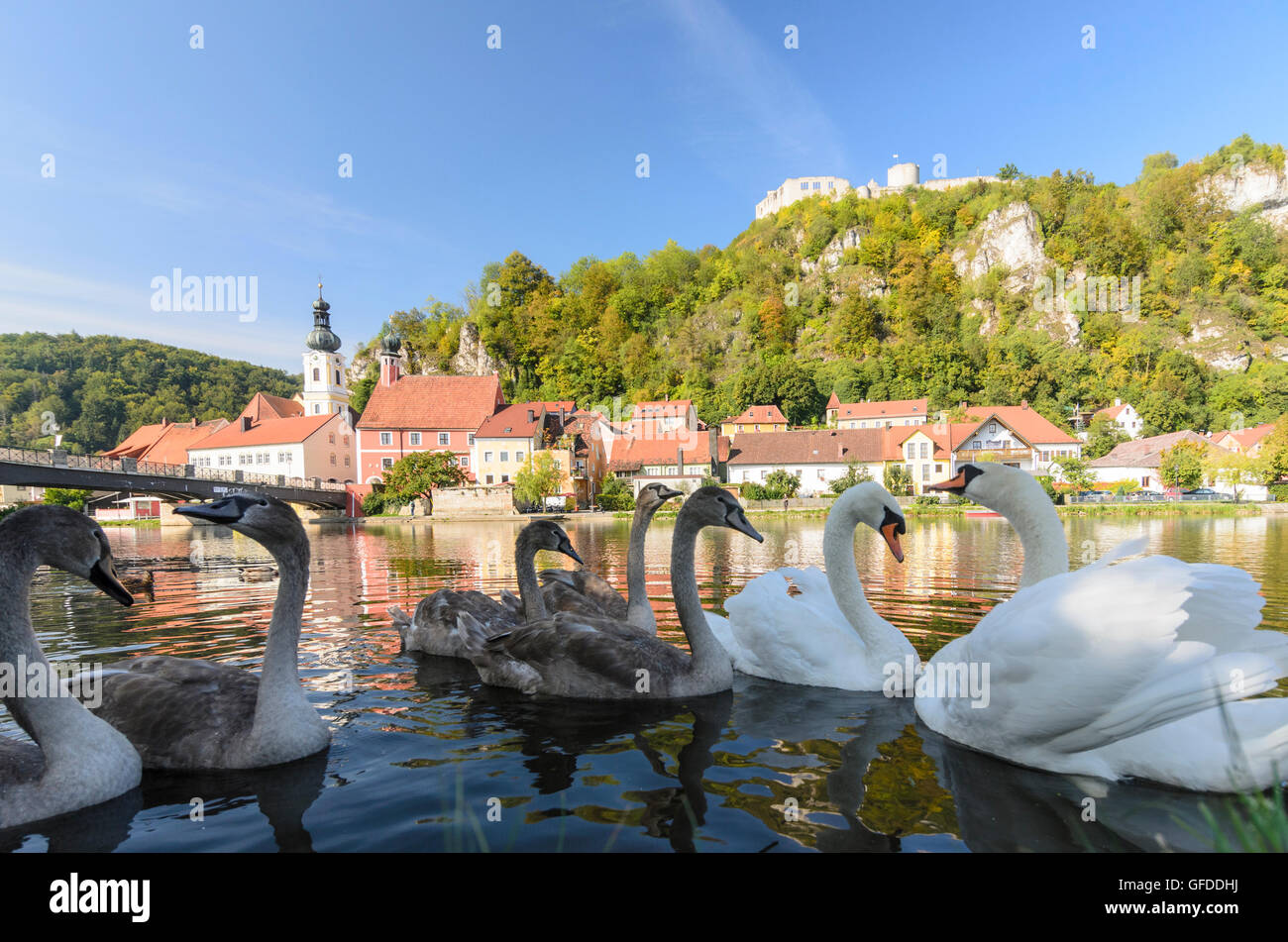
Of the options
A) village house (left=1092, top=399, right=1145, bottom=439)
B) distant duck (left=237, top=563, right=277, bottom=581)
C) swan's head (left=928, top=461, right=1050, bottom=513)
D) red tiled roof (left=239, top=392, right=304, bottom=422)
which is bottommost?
distant duck (left=237, top=563, right=277, bottom=581)

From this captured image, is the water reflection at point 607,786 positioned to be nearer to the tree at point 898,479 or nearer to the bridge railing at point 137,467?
the bridge railing at point 137,467

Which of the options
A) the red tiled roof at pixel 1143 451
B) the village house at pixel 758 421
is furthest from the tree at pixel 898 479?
the village house at pixel 758 421

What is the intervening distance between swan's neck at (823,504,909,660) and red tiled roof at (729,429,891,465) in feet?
242

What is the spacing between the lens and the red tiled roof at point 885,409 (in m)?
93.6

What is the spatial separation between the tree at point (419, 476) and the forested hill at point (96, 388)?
150 feet

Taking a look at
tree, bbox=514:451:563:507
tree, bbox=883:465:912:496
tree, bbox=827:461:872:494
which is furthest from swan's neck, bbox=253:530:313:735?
tree, bbox=883:465:912:496

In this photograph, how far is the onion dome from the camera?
93.5 metres

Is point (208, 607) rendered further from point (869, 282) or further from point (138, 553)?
point (869, 282)

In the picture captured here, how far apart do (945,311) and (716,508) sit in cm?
12808

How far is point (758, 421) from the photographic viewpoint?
323 ft

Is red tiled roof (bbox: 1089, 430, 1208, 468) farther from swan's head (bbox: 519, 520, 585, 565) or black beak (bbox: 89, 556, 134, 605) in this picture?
black beak (bbox: 89, 556, 134, 605)

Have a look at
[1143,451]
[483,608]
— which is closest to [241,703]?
[483,608]

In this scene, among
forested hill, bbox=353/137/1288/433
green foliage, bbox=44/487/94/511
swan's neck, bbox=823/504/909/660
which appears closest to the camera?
swan's neck, bbox=823/504/909/660

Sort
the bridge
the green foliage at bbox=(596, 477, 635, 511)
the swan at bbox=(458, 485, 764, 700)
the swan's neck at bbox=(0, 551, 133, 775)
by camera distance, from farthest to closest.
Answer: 1. the green foliage at bbox=(596, 477, 635, 511)
2. the bridge
3. the swan at bbox=(458, 485, 764, 700)
4. the swan's neck at bbox=(0, 551, 133, 775)
